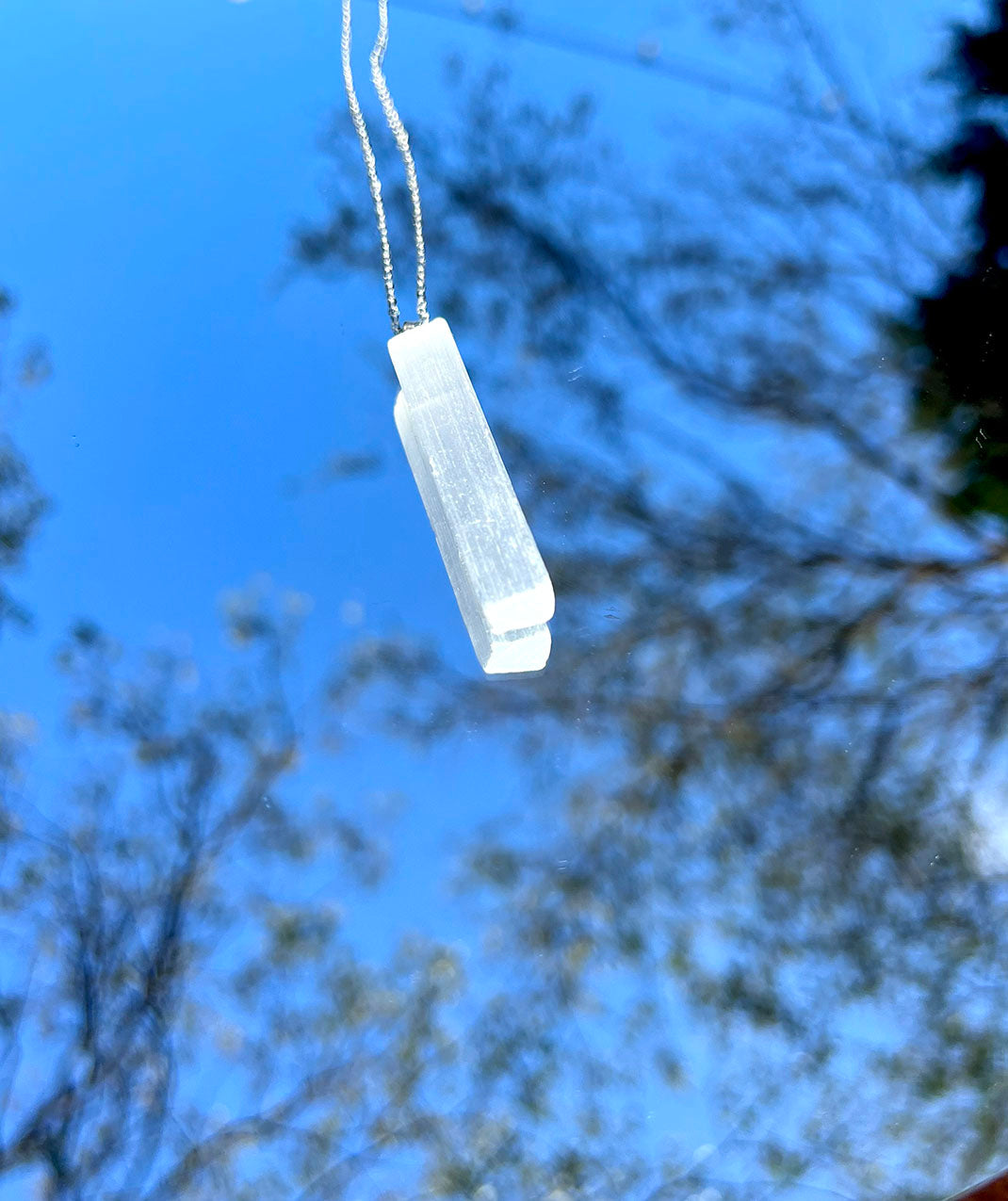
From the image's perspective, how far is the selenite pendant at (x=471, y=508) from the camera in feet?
2.80

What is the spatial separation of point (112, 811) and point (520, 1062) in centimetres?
45

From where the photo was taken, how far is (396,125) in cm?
105

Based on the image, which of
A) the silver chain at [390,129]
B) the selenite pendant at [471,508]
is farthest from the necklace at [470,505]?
the silver chain at [390,129]

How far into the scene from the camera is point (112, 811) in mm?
931

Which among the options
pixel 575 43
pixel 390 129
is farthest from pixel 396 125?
pixel 575 43

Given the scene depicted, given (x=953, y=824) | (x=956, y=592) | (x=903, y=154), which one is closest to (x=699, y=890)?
(x=953, y=824)

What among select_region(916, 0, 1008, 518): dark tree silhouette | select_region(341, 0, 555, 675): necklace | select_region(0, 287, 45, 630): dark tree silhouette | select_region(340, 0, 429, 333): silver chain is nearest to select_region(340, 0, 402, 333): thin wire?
select_region(340, 0, 429, 333): silver chain

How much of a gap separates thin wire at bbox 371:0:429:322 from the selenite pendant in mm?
156

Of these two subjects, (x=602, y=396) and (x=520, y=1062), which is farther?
(x=602, y=396)

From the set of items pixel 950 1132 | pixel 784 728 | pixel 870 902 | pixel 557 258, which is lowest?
pixel 950 1132

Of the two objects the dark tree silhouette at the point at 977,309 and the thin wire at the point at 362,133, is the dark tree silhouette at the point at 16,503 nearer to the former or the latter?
the thin wire at the point at 362,133

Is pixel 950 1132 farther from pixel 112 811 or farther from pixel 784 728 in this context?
pixel 112 811

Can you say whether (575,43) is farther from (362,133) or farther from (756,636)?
(756,636)

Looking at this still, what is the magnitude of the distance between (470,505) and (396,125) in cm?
47
